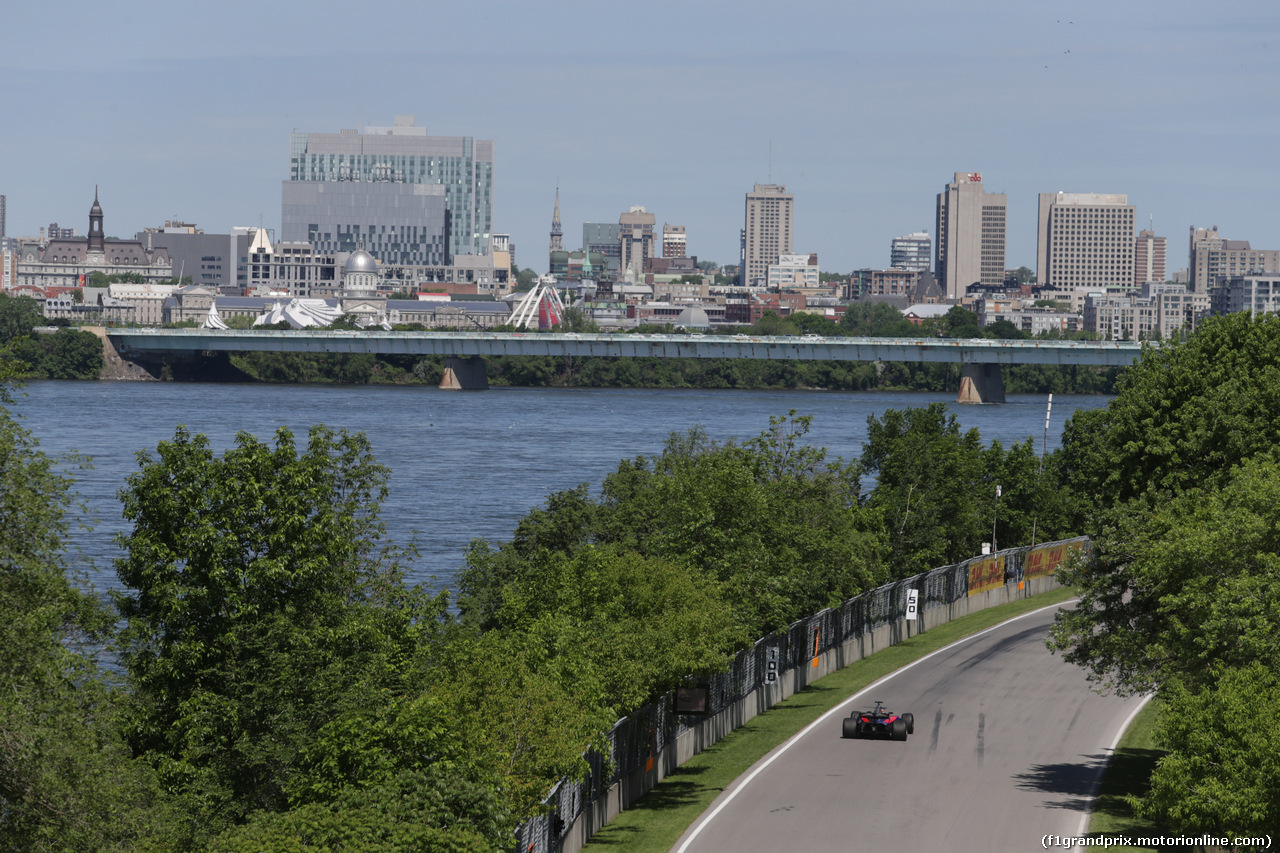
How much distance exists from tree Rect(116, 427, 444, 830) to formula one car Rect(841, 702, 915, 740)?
14.9 m

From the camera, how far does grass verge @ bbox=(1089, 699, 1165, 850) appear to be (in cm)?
3325

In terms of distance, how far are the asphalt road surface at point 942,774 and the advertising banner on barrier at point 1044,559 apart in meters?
18.3

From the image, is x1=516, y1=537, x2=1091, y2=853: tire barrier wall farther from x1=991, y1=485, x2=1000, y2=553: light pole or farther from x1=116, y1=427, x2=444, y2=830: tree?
x1=116, y1=427, x2=444, y2=830: tree

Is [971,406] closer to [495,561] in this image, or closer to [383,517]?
[383,517]

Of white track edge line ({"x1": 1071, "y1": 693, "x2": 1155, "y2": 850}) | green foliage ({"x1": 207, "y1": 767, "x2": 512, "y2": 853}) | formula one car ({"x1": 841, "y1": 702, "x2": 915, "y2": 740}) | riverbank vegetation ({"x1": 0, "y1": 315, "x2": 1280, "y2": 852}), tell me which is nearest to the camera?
green foliage ({"x1": 207, "y1": 767, "x2": 512, "y2": 853})

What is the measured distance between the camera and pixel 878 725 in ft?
137

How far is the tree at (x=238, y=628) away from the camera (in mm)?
28484

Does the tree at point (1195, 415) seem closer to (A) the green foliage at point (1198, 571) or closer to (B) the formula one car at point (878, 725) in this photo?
(A) the green foliage at point (1198, 571)

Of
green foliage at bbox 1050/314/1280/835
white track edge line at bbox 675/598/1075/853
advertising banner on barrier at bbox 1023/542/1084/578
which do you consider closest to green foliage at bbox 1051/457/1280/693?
green foliage at bbox 1050/314/1280/835

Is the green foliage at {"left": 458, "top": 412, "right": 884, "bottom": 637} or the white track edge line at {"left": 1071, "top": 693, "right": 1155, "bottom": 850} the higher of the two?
the green foliage at {"left": 458, "top": 412, "right": 884, "bottom": 637}

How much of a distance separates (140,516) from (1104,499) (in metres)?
28.5

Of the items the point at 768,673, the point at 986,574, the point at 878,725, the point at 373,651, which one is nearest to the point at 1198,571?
the point at 878,725

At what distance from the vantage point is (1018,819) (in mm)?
33875

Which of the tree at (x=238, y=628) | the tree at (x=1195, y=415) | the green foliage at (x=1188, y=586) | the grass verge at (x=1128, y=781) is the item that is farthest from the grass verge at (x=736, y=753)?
the tree at (x=1195, y=415)
